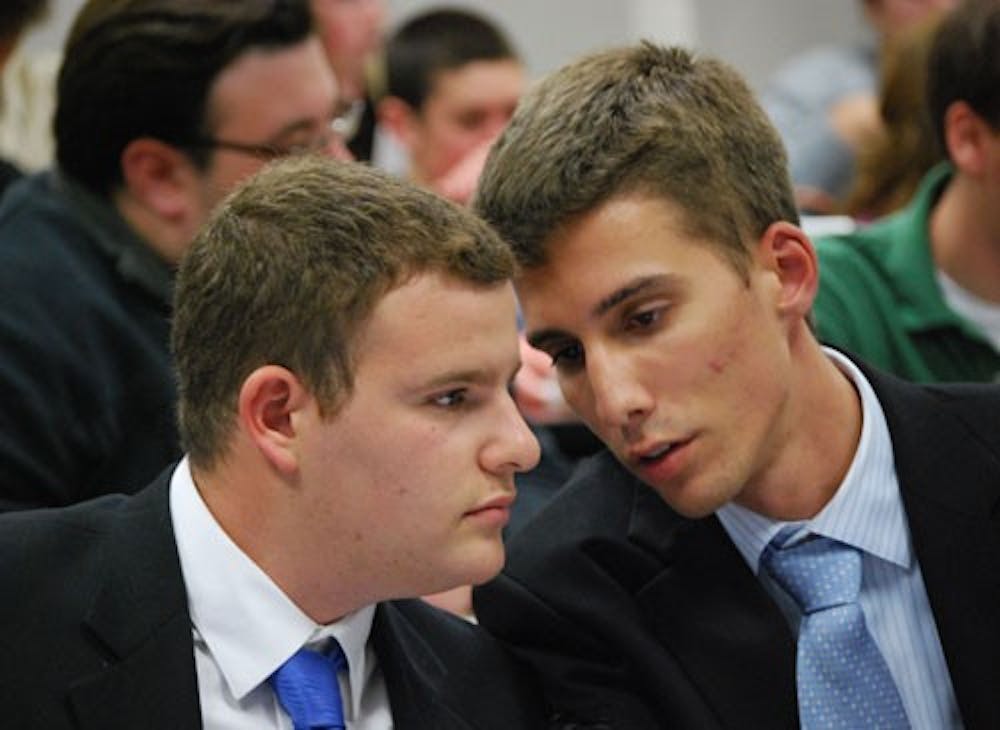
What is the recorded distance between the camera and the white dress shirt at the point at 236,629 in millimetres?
1712

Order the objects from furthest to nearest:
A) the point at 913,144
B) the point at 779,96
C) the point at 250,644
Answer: the point at 779,96 → the point at 913,144 → the point at 250,644

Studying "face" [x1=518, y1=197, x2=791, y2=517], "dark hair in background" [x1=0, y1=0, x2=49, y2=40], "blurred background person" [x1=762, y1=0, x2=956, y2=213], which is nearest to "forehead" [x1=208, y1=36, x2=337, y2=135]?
"dark hair in background" [x1=0, y1=0, x2=49, y2=40]

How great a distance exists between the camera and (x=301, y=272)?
68.4 inches

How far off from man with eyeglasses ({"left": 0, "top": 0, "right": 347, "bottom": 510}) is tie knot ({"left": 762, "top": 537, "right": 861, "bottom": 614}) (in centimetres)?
79

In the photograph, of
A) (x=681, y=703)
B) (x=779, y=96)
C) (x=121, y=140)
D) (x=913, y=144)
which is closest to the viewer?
(x=681, y=703)

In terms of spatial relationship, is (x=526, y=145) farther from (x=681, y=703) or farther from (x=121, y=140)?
(x=121, y=140)

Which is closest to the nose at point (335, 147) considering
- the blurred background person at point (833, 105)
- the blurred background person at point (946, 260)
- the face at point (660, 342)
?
the blurred background person at point (946, 260)

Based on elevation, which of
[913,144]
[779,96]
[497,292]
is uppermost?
[497,292]

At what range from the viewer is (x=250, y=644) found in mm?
1723

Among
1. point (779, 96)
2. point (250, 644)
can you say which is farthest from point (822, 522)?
point (779, 96)

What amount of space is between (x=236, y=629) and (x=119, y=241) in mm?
905

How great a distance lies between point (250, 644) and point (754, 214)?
67cm

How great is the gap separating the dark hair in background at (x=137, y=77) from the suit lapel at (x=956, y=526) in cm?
103

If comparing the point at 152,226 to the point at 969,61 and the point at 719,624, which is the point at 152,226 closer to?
the point at 719,624
